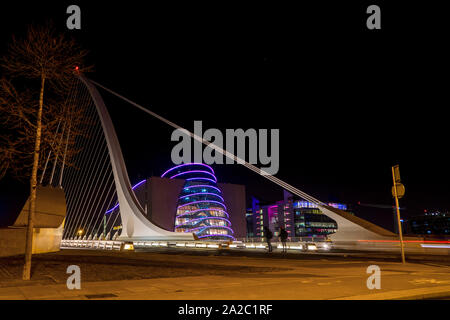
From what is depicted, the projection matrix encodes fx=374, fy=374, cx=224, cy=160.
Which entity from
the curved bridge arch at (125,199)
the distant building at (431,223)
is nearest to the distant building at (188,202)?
the curved bridge arch at (125,199)

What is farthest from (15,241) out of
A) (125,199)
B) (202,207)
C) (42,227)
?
(202,207)

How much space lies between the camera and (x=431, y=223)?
17850 cm

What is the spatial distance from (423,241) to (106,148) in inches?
1510

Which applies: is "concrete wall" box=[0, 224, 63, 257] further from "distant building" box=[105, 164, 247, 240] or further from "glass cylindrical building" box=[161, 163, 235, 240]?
"distant building" box=[105, 164, 247, 240]

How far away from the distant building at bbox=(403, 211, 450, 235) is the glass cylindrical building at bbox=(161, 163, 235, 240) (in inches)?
4337

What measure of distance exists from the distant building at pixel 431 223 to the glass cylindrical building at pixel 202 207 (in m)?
110

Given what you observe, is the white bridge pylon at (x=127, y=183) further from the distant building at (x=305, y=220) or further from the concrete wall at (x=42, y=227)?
the distant building at (x=305, y=220)

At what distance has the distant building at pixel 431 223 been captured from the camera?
169125 mm

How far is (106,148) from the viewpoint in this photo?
4888cm

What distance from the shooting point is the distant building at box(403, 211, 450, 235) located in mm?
169125

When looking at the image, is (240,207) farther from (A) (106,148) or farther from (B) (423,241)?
(B) (423,241)

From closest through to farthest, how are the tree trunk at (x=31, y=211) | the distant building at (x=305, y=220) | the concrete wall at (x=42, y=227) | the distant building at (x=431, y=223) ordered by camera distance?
the tree trunk at (x=31, y=211) < the concrete wall at (x=42, y=227) < the distant building at (x=305, y=220) < the distant building at (x=431, y=223)
